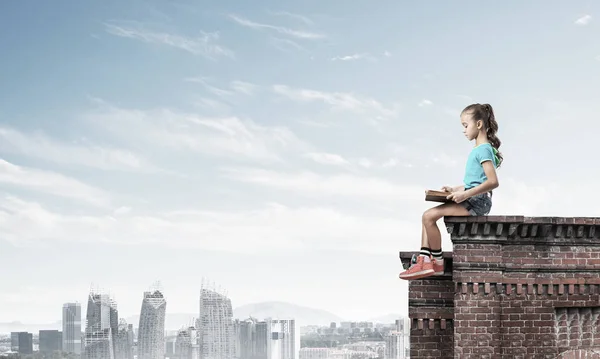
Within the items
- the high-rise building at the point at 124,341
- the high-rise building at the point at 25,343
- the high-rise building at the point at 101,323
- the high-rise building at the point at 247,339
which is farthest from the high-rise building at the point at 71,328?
the high-rise building at the point at 247,339

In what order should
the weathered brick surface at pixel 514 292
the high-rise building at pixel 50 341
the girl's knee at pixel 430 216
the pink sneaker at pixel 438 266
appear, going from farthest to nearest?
1. the high-rise building at pixel 50 341
2. the weathered brick surface at pixel 514 292
3. the pink sneaker at pixel 438 266
4. the girl's knee at pixel 430 216

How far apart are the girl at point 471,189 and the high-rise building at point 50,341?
533ft

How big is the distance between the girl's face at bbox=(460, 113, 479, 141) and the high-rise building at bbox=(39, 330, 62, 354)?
16285cm

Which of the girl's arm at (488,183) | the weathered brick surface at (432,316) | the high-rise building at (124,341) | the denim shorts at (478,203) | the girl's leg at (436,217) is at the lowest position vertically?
the high-rise building at (124,341)

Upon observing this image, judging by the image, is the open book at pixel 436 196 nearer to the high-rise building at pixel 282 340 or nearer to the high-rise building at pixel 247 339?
the high-rise building at pixel 282 340

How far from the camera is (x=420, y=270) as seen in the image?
1177 cm

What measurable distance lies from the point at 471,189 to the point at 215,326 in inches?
6147

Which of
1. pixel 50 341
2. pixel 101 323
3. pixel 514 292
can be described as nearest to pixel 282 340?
pixel 101 323

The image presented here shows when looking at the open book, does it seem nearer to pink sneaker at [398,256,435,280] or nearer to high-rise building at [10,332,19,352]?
pink sneaker at [398,256,435,280]

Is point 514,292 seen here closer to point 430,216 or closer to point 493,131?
point 430,216

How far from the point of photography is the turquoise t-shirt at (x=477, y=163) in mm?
11578

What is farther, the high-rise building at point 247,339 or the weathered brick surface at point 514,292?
the high-rise building at point 247,339

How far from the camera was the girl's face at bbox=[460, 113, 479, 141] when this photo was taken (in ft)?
39.2

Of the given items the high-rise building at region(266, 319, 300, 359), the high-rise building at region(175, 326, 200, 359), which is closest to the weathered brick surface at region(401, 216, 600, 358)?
the high-rise building at region(266, 319, 300, 359)
